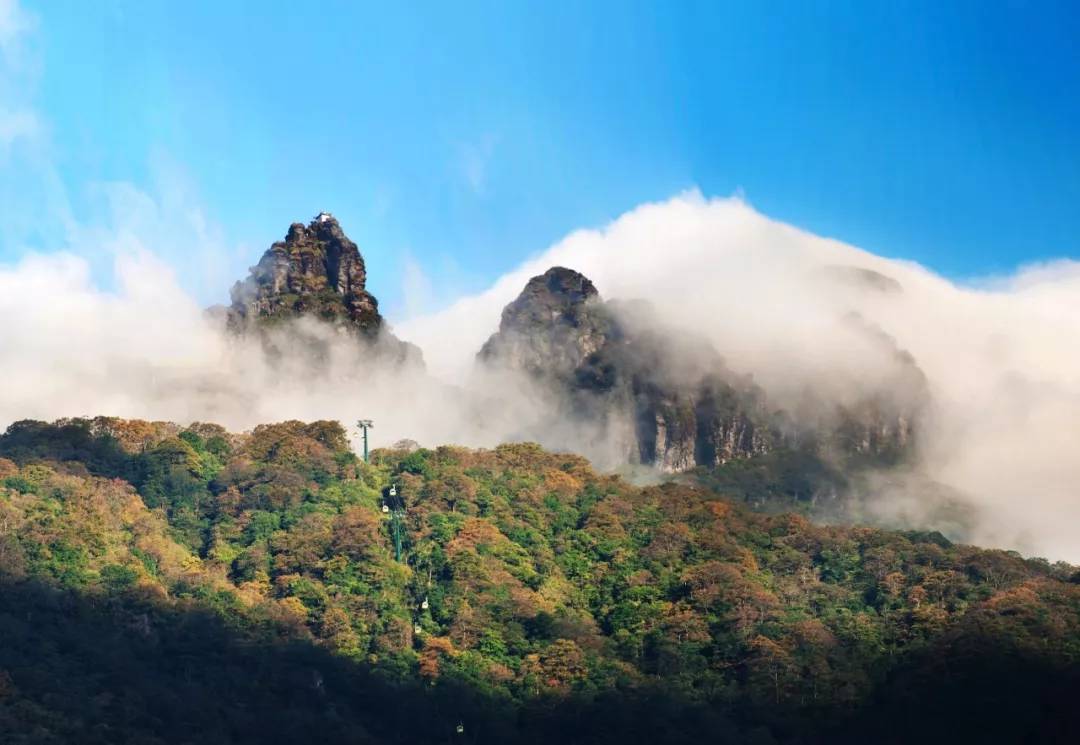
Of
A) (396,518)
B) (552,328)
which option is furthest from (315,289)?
(396,518)

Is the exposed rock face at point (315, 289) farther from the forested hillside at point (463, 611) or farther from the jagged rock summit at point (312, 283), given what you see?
the forested hillside at point (463, 611)

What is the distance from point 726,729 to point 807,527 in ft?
95.3

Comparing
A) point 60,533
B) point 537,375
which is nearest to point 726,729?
point 60,533

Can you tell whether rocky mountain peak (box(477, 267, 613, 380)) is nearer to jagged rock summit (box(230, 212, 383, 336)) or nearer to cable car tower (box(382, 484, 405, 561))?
jagged rock summit (box(230, 212, 383, 336))

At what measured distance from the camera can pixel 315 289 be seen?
454 ft

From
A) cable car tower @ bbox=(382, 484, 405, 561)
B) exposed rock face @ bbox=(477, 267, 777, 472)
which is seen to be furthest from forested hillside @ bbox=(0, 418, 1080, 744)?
exposed rock face @ bbox=(477, 267, 777, 472)

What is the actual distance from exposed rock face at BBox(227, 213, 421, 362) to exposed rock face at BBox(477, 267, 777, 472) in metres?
13.5

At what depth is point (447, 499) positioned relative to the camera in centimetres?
10306

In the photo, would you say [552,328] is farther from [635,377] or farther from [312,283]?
[312,283]

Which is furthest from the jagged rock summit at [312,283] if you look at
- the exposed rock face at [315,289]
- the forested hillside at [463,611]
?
the forested hillside at [463,611]

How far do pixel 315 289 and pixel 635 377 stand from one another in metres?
29.0

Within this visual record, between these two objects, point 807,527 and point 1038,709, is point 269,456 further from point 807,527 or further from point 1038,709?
point 1038,709

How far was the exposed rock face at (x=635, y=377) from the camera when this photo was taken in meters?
146

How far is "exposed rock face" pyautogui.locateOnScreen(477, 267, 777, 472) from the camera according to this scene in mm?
146000
